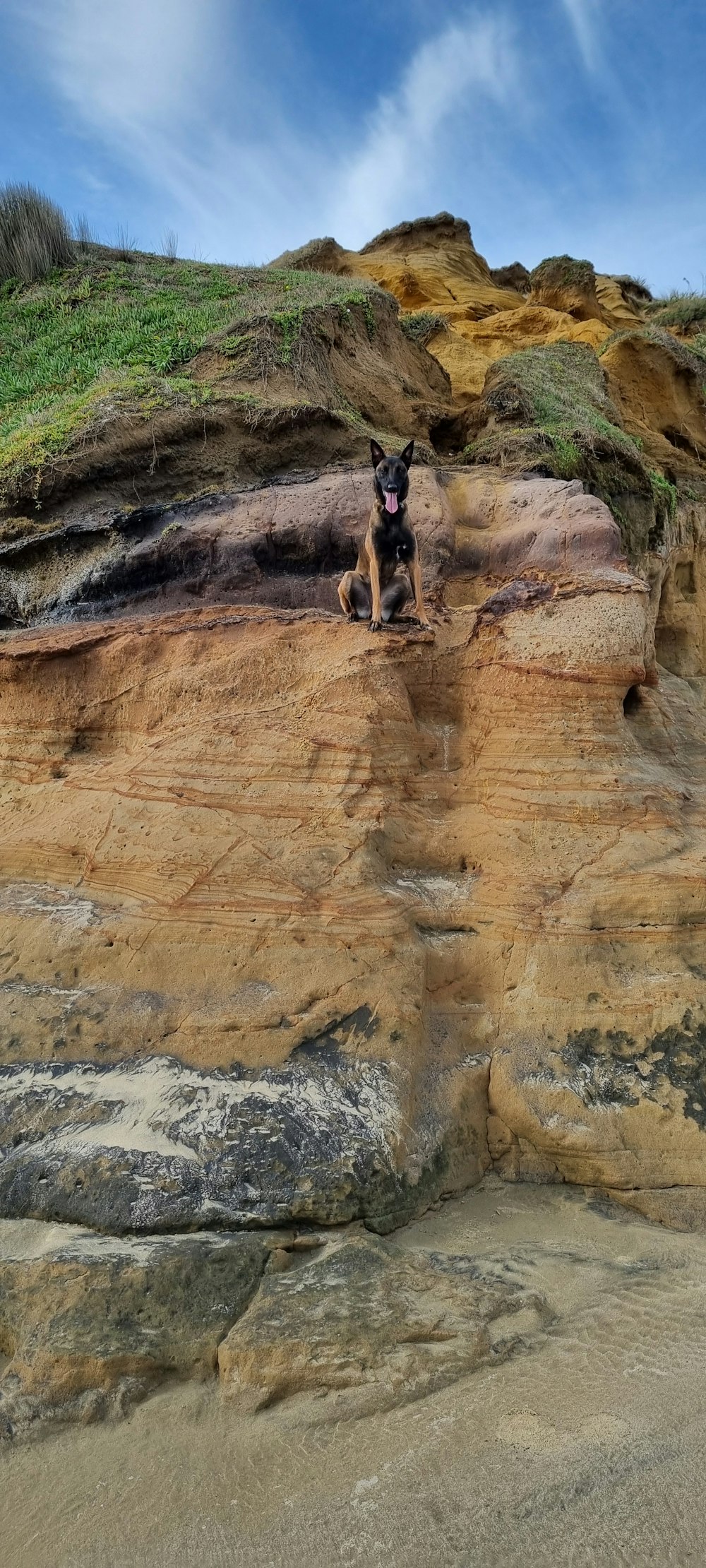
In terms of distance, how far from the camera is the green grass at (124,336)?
7410mm

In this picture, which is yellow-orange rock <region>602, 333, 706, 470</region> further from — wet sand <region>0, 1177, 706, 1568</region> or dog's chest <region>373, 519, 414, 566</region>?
wet sand <region>0, 1177, 706, 1568</region>

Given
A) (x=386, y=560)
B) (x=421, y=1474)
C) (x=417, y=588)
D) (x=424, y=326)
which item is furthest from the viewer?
(x=424, y=326)

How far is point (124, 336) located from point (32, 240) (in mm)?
4444

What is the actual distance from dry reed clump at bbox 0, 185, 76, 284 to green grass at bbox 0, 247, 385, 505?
36 centimetres

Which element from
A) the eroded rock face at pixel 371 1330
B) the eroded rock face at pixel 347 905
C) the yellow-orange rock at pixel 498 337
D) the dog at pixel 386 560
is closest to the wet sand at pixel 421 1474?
the eroded rock face at pixel 371 1330

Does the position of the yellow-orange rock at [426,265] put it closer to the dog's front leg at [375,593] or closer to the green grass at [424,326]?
the green grass at [424,326]

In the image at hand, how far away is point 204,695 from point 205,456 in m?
2.81

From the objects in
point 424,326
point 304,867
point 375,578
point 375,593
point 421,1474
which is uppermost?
point 424,326

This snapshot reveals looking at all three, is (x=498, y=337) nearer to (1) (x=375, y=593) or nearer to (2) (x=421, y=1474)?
(1) (x=375, y=593)

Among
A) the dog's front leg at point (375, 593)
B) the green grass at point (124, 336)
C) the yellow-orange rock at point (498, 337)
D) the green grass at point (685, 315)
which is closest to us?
the dog's front leg at point (375, 593)

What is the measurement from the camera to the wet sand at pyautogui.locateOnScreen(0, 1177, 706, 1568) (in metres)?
2.52

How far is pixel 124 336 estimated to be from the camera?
9406 mm

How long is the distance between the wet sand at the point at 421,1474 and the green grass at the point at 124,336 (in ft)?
22.1

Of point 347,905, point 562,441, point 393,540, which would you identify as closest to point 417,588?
point 393,540
